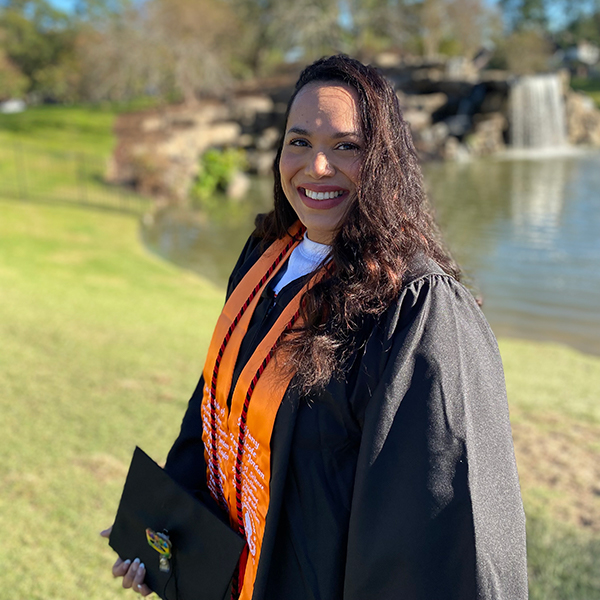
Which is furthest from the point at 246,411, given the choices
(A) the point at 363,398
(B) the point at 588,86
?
(B) the point at 588,86

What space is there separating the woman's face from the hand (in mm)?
1107

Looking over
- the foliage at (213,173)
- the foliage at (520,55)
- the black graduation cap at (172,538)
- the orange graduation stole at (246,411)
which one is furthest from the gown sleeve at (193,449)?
the foliage at (520,55)

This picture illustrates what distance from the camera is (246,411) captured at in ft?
5.65

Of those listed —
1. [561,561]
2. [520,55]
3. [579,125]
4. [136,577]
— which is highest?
[520,55]

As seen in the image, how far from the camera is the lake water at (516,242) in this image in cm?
909

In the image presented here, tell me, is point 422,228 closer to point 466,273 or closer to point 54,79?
point 466,273

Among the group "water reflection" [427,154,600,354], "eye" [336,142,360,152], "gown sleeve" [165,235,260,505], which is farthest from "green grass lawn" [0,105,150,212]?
"eye" [336,142,360,152]

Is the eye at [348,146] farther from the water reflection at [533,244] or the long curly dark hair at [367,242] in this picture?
the water reflection at [533,244]

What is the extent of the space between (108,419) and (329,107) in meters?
3.59

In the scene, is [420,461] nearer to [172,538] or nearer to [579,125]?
[172,538]

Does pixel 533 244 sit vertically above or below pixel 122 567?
below

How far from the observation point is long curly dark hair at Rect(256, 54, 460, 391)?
59.7 inches

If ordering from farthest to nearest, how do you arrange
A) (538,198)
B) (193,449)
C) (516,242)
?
(538,198) → (516,242) → (193,449)

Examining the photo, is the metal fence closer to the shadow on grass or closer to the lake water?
the lake water
